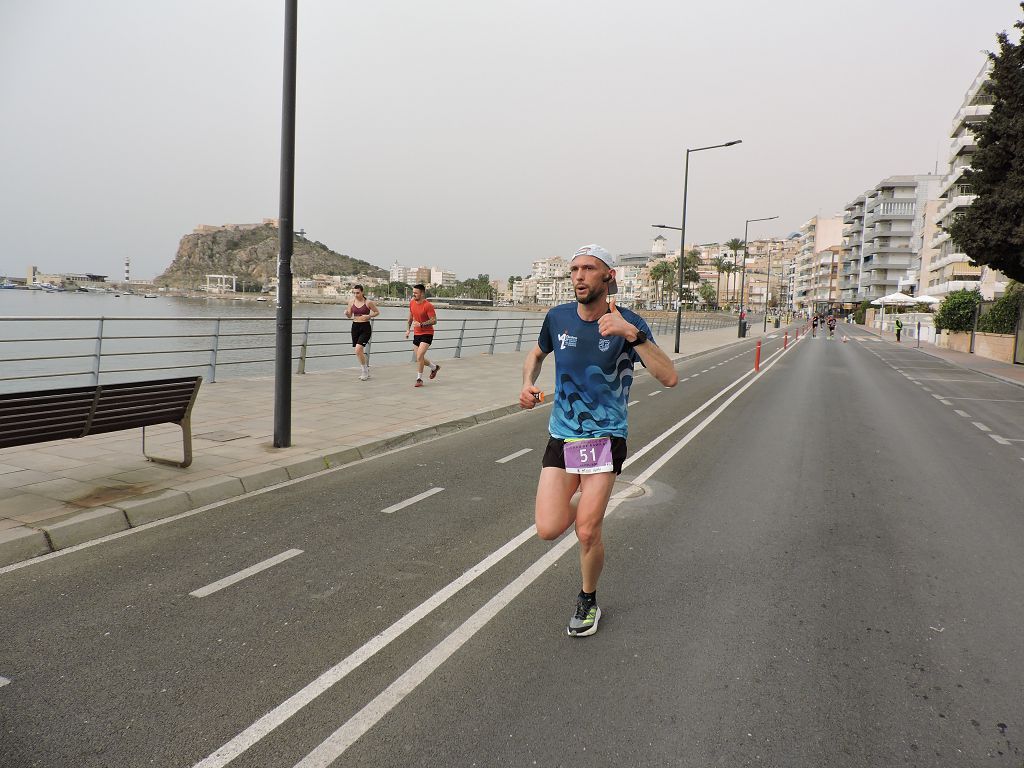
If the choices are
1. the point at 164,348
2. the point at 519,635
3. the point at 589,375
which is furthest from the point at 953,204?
the point at 519,635

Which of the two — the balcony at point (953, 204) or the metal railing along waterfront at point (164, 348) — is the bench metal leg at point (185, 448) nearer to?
the metal railing along waterfront at point (164, 348)

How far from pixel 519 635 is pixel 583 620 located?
1.15 feet

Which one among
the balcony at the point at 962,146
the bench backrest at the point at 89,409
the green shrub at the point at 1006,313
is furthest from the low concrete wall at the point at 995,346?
the balcony at the point at 962,146

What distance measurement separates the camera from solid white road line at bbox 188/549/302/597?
418cm

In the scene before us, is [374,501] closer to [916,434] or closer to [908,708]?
[908,708]

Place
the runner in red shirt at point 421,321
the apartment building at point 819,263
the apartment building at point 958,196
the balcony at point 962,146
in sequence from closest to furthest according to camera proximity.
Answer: the runner in red shirt at point 421,321
the apartment building at point 958,196
the balcony at point 962,146
the apartment building at point 819,263

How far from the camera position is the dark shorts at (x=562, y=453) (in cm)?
359

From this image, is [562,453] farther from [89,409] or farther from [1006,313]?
[1006,313]

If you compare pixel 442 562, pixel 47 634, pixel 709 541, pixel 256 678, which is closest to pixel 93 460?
pixel 47 634

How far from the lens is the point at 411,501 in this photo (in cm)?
620

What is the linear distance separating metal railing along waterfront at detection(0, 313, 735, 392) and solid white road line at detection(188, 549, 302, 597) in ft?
13.1

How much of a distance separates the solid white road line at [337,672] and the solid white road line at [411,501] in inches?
49.9

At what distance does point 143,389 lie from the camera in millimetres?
6258

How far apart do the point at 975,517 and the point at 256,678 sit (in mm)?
6117
